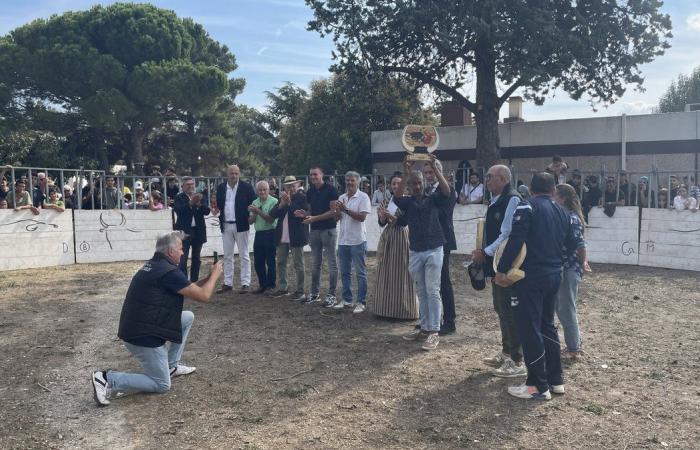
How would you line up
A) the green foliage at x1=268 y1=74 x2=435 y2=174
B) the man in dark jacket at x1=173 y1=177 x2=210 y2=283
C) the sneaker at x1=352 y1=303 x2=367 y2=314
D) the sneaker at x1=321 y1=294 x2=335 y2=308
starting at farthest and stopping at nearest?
1. the green foliage at x1=268 y1=74 x2=435 y2=174
2. the man in dark jacket at x1=173 y1=177 x2=210 y2=283
3. the sneaker at x1=321 y1=294 x2=335 y2=308
4. the sneaker at x1=352 y1=303 x2=367 y2=314

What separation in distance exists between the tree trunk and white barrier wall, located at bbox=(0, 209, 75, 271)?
12.8 metres

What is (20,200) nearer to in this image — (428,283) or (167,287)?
(167,287)

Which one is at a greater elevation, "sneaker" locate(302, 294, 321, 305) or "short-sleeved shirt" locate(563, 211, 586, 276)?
"short-sleeved shirt" locate(563, 211, 586, 276)

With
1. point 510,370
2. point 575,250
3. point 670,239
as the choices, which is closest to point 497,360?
point 510,370

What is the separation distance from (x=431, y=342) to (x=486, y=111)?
14935 mm

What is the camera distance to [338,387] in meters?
5.23

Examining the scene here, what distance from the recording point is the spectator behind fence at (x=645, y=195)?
12.6 meters

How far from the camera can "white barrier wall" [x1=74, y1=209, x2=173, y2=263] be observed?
42.4ft

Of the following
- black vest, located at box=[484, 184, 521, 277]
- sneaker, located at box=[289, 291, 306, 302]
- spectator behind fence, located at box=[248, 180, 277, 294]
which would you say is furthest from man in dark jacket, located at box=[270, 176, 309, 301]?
black vest, located at box=[484, 184, 521, 277]

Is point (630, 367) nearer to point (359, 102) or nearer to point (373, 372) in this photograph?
point (373, 372)

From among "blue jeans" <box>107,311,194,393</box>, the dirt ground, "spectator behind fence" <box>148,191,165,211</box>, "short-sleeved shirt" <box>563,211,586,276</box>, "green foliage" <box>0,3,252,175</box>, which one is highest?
"green foliage" <box>0,3,252,175</box>

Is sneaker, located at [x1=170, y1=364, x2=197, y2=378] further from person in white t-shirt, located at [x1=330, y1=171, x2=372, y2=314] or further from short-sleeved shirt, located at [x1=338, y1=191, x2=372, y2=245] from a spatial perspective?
short-sleeved shirt, located at [x1=338, y1=191, x2=372, y2=245]

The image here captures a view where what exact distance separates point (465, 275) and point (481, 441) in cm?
736

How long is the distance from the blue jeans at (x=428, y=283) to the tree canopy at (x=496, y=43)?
12.2 meters
